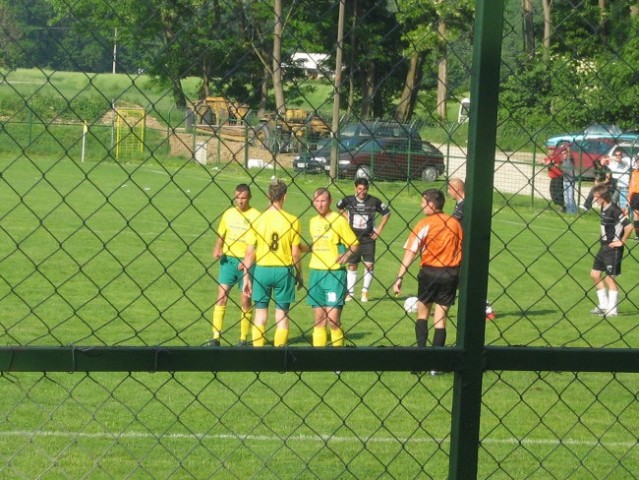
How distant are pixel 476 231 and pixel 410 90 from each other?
0.79 meters

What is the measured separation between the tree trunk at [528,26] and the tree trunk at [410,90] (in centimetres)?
44

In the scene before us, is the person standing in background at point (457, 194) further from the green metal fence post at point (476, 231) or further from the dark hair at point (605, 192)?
the green metal fence post at point (476, 231)

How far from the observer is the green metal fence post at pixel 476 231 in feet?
12.7

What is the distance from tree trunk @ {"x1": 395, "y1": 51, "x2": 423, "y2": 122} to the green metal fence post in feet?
1.09

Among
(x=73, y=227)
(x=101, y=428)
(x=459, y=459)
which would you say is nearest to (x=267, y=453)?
(x=101, y=428)

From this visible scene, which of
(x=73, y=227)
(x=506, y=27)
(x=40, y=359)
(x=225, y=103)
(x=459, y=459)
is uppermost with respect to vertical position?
(x=506, y=27)

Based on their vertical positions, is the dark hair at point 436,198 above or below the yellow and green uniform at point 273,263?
above

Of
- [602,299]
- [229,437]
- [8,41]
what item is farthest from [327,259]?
[8,41]

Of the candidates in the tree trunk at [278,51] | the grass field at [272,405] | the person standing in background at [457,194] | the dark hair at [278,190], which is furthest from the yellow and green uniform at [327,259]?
the tree trunk at [278,51]

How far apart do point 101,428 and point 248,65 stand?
4489 mm

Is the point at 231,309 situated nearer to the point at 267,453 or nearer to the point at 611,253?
the point at 611,253

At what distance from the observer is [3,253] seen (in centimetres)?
1769

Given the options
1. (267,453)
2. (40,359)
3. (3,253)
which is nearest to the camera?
(40,359)

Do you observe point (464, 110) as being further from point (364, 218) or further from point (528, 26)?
point (364, 218)
